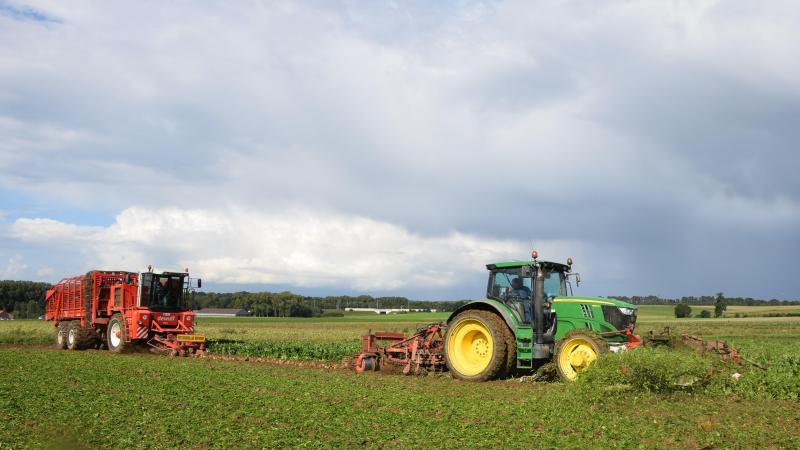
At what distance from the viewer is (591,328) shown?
14.3m

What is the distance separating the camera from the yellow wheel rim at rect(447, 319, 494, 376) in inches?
627

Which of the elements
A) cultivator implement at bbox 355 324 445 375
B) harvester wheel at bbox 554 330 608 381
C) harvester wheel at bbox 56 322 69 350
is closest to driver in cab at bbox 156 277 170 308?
harvester wheel at bbox 56 322 69 350

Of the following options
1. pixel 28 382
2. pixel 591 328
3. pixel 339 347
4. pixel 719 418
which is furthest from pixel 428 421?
pixel 339 347

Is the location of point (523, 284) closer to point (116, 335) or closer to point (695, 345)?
point (695, 345)

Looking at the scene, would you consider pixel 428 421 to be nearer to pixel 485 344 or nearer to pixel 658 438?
pixel 658 438

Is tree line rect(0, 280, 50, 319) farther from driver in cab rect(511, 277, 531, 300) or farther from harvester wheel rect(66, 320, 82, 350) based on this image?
driver in cab rect(511, 277, 531, 300)

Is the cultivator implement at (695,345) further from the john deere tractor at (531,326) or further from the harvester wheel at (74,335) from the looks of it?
the harvester wheel at (74,335)

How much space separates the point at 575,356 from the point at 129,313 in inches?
675

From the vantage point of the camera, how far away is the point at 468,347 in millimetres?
16344

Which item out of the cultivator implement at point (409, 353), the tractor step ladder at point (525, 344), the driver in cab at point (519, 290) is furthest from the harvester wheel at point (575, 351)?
the cultivator implement at point (409, 353)

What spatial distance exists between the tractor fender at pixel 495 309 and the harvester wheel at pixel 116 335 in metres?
13.5

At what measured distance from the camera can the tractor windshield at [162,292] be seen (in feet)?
80.7

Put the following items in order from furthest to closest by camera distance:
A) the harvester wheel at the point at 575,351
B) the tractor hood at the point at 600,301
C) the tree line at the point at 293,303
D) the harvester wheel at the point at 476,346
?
the tree line at the point at 293,303 < the harvester wheel at the point at 476,346 < the tractor hood at the point at 600,301 < the harvester wheel at the point at 575,351

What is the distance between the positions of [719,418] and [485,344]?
7.01 meters
